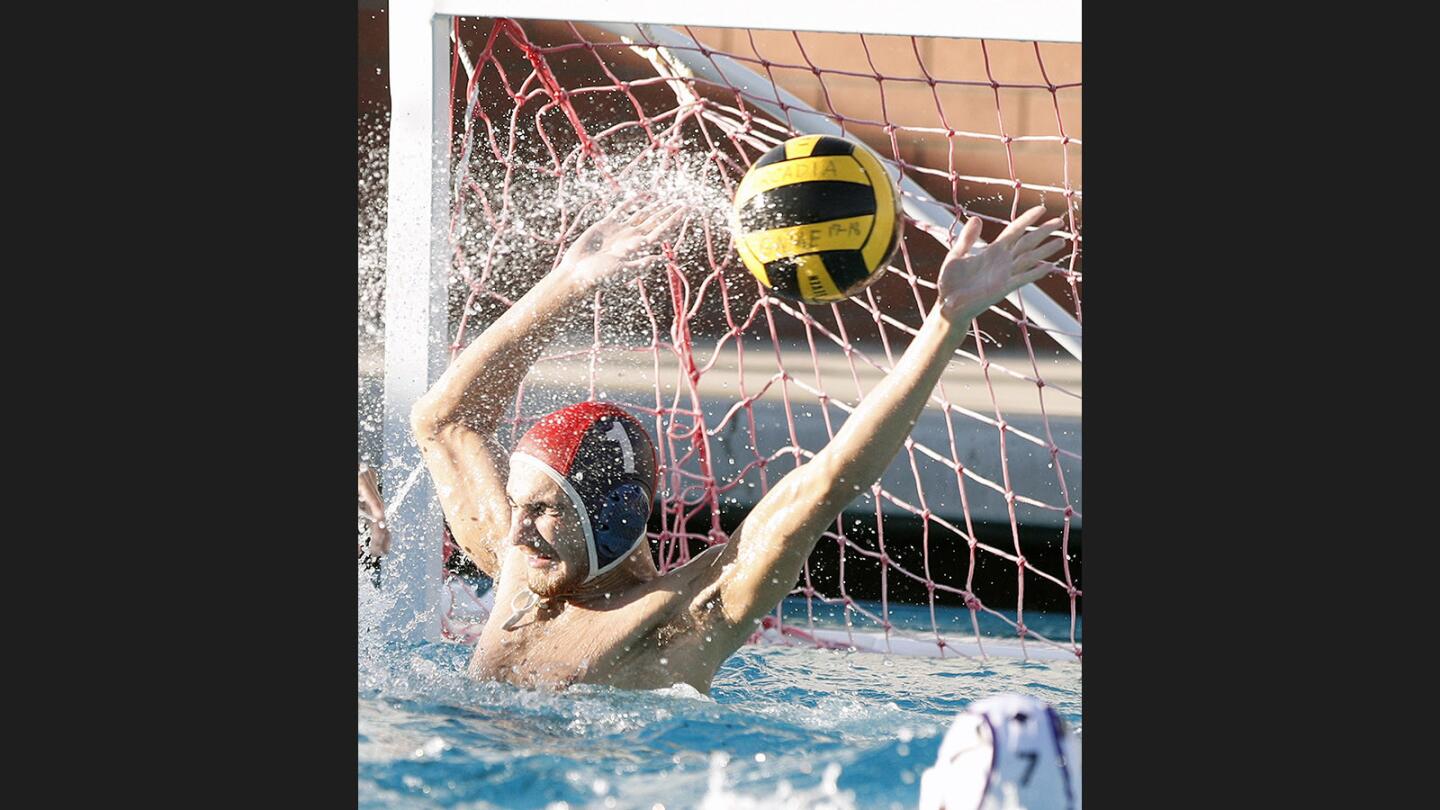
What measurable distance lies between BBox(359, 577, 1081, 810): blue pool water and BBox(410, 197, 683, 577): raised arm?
52 centimetres

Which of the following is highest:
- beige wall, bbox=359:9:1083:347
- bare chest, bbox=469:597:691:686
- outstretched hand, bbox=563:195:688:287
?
beige wall, bbox=359:9:1083:347

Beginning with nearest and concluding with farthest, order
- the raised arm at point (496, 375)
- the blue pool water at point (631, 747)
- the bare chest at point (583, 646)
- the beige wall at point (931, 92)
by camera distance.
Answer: the blue pool water at point (631, 747) → the bare chest at point (583, 646) → the beige wall at point (931, 92) → the raised arm at point (496, 375)

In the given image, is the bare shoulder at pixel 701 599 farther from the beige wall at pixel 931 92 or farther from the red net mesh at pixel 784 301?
the beige wall at pixel 931 92

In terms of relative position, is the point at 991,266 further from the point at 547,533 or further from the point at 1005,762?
the point at 547,533

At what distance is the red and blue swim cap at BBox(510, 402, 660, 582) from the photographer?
5.86 metres

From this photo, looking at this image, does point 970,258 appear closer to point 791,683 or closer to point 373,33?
point 791,683

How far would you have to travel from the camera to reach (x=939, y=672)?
21.0 ft

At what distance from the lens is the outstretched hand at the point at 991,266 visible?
565 centimetres

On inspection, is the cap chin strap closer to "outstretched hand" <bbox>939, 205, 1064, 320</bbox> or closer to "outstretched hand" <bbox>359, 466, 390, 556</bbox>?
"outstretched hand" <bbox>359, 466, 390, 556</bbox>

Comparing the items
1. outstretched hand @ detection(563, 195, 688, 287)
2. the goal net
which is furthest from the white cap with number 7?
outstretched hand @ detection(563, 195, 688, 287)

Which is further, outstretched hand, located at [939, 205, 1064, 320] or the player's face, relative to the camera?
the player's face

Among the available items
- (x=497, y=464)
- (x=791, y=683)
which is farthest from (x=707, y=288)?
(x=791, y=683)

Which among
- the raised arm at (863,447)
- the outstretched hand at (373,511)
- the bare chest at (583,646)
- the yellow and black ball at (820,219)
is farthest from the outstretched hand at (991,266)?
the outstretched hand at (373,511)

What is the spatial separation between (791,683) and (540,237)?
157 centimetres
